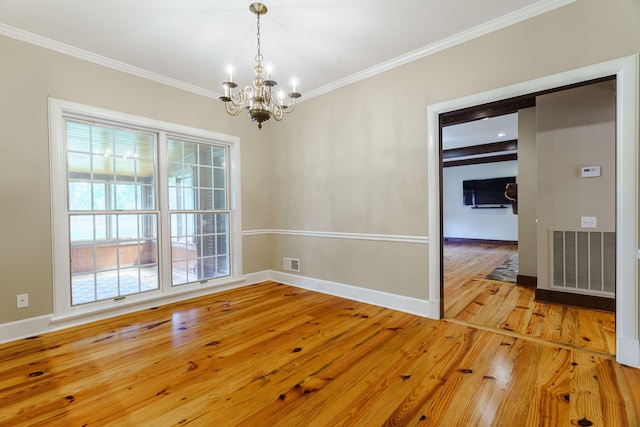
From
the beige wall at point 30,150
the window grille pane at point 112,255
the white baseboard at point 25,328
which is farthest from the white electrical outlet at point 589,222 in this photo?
the white baseboard at point 25,328

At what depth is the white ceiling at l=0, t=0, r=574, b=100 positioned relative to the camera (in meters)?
2.35

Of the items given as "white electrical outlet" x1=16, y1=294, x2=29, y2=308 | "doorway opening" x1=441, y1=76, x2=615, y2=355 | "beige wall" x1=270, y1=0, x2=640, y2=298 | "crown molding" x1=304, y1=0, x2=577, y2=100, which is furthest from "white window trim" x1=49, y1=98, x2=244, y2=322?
"doorway opening" x1=441, y1=76, x2=615, y2=355

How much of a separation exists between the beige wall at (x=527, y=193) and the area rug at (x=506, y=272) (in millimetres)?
419

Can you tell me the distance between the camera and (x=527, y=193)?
14.4 ft

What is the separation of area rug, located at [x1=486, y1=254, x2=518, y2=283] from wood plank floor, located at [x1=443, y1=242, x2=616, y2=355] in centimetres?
24

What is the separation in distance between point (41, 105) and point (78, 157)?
0.54m

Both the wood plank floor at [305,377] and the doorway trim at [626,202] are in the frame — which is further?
the doorway trim at [626,202]

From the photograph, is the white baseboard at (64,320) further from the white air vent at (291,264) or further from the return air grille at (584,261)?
the return air grille at (584,261)

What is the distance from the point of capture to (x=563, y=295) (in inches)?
136

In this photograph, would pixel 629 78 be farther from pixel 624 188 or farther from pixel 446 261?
pixel 446 261

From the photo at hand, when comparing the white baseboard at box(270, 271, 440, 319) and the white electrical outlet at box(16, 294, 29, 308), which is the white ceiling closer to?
the white electrical outlet at box(16, 294, 29, 308)

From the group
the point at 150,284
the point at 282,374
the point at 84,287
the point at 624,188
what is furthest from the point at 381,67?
the point at 84,287

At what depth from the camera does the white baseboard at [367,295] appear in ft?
10.0

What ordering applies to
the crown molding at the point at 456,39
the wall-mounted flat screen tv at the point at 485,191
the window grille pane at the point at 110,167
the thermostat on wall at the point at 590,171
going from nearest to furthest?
the crown molding at the point at 456,39 → the window grille pane at the point at 110,167 → the thermostat on wall at the point at 590,171 → the wall-mounted flat screen tv at the point at 485,191
